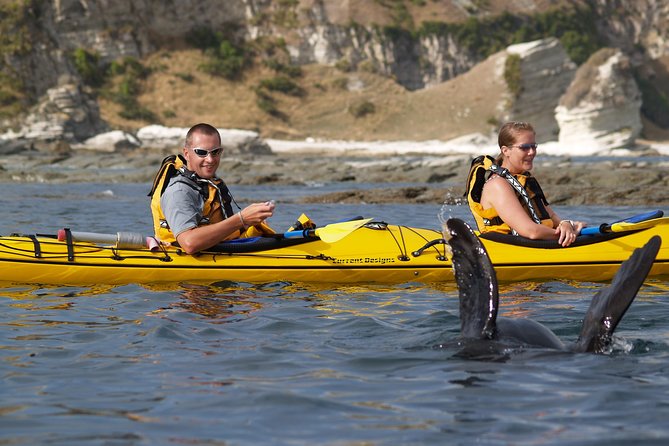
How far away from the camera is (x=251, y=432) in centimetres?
374

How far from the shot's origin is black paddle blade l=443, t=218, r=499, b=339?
4.63m

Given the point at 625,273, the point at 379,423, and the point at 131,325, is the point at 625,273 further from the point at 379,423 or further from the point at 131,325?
the point at 131,325

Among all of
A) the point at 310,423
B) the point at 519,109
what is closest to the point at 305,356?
the point at 310,423

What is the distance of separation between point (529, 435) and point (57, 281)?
4776 millimetres

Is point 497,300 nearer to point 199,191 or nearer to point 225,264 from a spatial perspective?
point 199,191

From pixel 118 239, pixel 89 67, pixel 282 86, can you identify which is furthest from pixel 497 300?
pixel 282 86

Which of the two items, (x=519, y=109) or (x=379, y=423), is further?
(x=519, y=109)

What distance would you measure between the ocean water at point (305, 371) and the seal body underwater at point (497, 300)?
0.12m

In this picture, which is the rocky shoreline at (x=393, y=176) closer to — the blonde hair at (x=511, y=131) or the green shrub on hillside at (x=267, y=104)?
the blonde hair at (x=511, y=131)

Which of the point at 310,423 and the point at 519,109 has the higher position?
the point at 519,109

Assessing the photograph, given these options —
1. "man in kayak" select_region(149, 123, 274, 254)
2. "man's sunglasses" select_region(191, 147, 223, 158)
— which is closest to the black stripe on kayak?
"man in kayak" select_region(149, 123, 274, 254)

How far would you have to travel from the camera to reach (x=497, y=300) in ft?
15.3

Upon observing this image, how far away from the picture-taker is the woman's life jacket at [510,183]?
7367 millimetres

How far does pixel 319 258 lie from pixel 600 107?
49.4 metres
